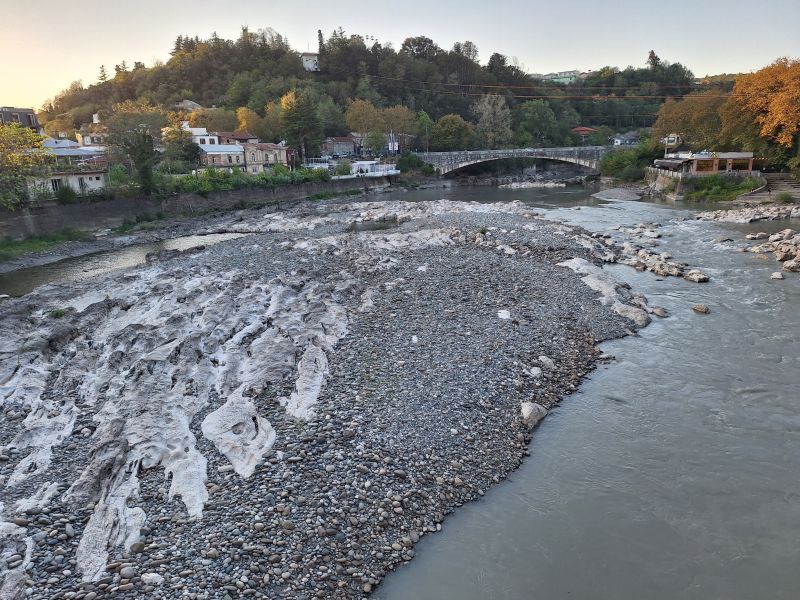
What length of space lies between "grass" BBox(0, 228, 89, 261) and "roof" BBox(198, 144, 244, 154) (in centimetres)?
2611

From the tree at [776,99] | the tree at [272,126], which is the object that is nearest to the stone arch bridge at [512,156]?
the tree at [272,126]

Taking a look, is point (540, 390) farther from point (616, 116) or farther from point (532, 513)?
point (616, 116)

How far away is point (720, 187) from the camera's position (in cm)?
4406

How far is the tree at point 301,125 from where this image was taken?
65438 mm

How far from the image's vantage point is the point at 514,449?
1051cm

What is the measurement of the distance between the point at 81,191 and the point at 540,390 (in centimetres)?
3971

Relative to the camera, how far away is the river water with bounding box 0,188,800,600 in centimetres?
769

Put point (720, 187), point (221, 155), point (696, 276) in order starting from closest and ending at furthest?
point (696, 276) → point (720, 187) → point (221, 155)

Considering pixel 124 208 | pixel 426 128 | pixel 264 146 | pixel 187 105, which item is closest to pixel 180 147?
pixel 264 146

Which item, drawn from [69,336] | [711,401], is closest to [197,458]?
[69,336]

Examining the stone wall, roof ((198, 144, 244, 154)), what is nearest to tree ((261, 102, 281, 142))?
roof ((198, 144, 244, 154))

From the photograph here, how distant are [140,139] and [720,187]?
48.9 meters

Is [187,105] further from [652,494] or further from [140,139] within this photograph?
[652,494]

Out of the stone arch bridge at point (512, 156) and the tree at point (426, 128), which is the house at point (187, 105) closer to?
the tree at point (426, 128)
